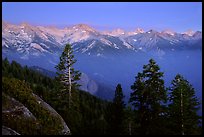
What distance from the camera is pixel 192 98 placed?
2772 cm

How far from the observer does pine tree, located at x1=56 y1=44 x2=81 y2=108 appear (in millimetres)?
36875

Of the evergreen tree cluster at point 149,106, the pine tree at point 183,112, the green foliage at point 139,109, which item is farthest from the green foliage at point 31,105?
the evergreen tree cluster at point 149,106

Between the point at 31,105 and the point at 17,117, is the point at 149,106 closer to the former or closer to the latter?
the point at 31,105

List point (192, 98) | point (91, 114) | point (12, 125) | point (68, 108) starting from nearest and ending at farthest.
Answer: point (12, 125)
point (192, 98)
point (68, 108)
point (91, 114)

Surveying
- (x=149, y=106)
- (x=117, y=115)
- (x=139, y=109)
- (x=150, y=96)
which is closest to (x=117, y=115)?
(x=117, y=115)

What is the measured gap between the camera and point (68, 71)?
37.0m

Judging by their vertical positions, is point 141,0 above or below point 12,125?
above

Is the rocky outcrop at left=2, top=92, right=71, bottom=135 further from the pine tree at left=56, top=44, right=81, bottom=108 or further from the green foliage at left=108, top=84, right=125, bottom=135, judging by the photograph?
the pine tree at left=56, top=44, right=81, bottom=108

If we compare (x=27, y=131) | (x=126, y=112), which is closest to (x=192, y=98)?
(x=126, y=112)

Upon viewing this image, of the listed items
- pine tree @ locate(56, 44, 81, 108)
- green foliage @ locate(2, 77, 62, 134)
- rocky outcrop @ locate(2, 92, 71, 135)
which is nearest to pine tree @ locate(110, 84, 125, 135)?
pine tree @ locate(56, 44, 81, 108)

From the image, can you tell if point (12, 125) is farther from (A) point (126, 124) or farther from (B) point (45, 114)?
(A) point (126, 124)

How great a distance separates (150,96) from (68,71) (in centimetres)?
1205

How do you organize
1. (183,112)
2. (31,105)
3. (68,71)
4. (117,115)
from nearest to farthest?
(31,105) → (183,112) → (117,115) → (68,71)

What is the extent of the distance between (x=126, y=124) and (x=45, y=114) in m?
17.8
